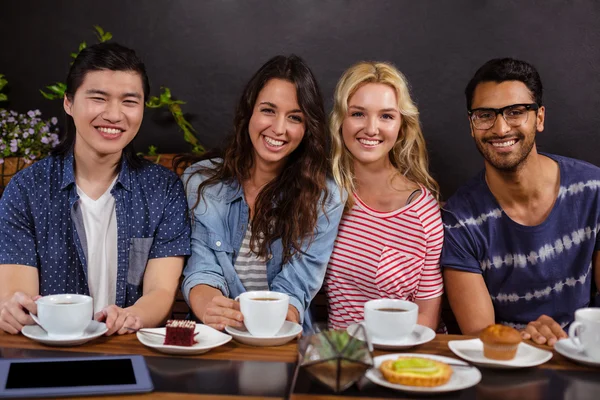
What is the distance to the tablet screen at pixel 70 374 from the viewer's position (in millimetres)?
1316

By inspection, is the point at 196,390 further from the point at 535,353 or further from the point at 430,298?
the point at 430,298

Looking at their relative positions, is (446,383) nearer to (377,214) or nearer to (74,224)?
(377,214)

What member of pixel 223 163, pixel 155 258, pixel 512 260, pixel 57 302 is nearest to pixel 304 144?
pixel 223 163

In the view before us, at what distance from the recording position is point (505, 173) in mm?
2477

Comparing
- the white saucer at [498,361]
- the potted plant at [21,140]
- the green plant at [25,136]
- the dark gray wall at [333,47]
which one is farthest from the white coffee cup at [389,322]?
the green plant at [25,136]

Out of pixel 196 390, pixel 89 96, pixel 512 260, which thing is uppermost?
pixel 89 96

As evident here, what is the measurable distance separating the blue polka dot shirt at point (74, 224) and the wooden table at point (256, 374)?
630 millimetres

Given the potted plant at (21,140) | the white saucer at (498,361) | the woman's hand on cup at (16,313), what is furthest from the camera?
the potted plant at (21,140)

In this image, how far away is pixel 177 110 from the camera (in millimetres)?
3279

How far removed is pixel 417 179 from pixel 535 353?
1.21m

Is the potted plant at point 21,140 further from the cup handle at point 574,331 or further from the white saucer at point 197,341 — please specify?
the cup handle at point 574,331

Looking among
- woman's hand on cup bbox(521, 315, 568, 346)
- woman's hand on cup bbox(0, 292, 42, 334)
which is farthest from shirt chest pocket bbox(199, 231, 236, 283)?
woman's hand on cup bbox(521, 315, 568, 346)

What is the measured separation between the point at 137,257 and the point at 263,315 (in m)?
0.84

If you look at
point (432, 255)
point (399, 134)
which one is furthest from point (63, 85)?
point (432, 255)
